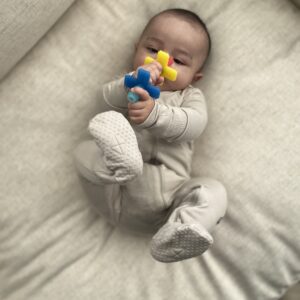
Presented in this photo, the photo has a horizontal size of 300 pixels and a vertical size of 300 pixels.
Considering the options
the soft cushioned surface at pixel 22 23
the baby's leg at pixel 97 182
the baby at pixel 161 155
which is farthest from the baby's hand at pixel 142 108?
the soft cushioned surface at pixel 22 23

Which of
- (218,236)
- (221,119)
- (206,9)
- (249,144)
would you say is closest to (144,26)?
(206,9)

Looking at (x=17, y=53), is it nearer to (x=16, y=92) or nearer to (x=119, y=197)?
(x=16, y=92)

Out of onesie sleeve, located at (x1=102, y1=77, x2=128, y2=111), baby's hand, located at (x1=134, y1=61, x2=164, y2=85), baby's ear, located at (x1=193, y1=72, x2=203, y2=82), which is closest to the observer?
baby's hand, located at (x1=134, y1=61, x2=164, y2=85)

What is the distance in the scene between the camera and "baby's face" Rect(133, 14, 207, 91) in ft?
3.11

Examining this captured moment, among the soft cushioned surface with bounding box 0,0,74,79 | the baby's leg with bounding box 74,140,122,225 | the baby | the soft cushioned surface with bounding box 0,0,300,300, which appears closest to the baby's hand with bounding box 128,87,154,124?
the baby

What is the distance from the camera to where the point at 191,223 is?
74 cm

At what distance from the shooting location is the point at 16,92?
104cm

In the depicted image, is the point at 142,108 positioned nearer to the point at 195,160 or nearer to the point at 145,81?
the point at 145,81

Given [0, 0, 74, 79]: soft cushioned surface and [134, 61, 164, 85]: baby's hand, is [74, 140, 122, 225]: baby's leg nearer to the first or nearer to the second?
[134, 61, 164, 85]: baby's hand

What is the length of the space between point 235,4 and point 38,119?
0.64 meters

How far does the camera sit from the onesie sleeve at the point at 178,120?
84 cm

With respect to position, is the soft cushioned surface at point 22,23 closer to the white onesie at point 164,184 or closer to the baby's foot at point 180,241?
the white onesie at point 164,184

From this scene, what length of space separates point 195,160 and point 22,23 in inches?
22.0

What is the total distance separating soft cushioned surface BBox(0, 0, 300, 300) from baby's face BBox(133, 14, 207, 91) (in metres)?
0.11
